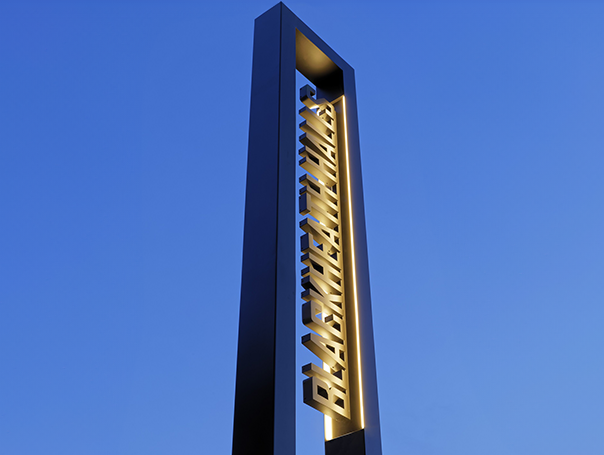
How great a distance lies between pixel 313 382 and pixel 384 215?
22.4m

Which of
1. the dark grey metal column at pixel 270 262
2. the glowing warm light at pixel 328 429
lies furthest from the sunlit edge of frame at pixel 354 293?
the dark grey metal column at pixel 270 262

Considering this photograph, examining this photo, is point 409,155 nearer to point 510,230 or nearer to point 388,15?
point 510,230

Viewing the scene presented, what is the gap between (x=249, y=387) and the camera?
272 centimetres

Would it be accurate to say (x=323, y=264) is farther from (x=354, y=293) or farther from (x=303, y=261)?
(x=354, y=293)

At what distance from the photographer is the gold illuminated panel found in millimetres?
3129

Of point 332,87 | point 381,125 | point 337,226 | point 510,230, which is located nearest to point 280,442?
point 337,226

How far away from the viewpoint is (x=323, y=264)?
3441mm

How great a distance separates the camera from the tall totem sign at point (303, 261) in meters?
2.71

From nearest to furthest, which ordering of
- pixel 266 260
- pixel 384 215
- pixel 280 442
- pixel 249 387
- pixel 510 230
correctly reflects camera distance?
pixel 280 442
pixel 249 387
pixel 266 260
pixel 510 230
pixel 384 215

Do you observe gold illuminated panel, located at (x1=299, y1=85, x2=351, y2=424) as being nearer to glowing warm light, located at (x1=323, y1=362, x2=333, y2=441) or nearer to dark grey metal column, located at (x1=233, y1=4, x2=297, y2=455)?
glowing warm light, located at (x1=323, y1=362, x2=333, y2=441)

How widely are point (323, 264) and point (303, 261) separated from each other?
0.13m

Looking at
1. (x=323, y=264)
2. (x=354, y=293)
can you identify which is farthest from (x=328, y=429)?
(x=323, y=264)

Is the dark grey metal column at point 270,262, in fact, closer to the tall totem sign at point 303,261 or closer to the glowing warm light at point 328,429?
the tall totem sign at point 303,261

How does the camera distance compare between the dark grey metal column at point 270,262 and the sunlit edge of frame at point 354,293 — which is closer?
the dark grey metal column at point 270,262
